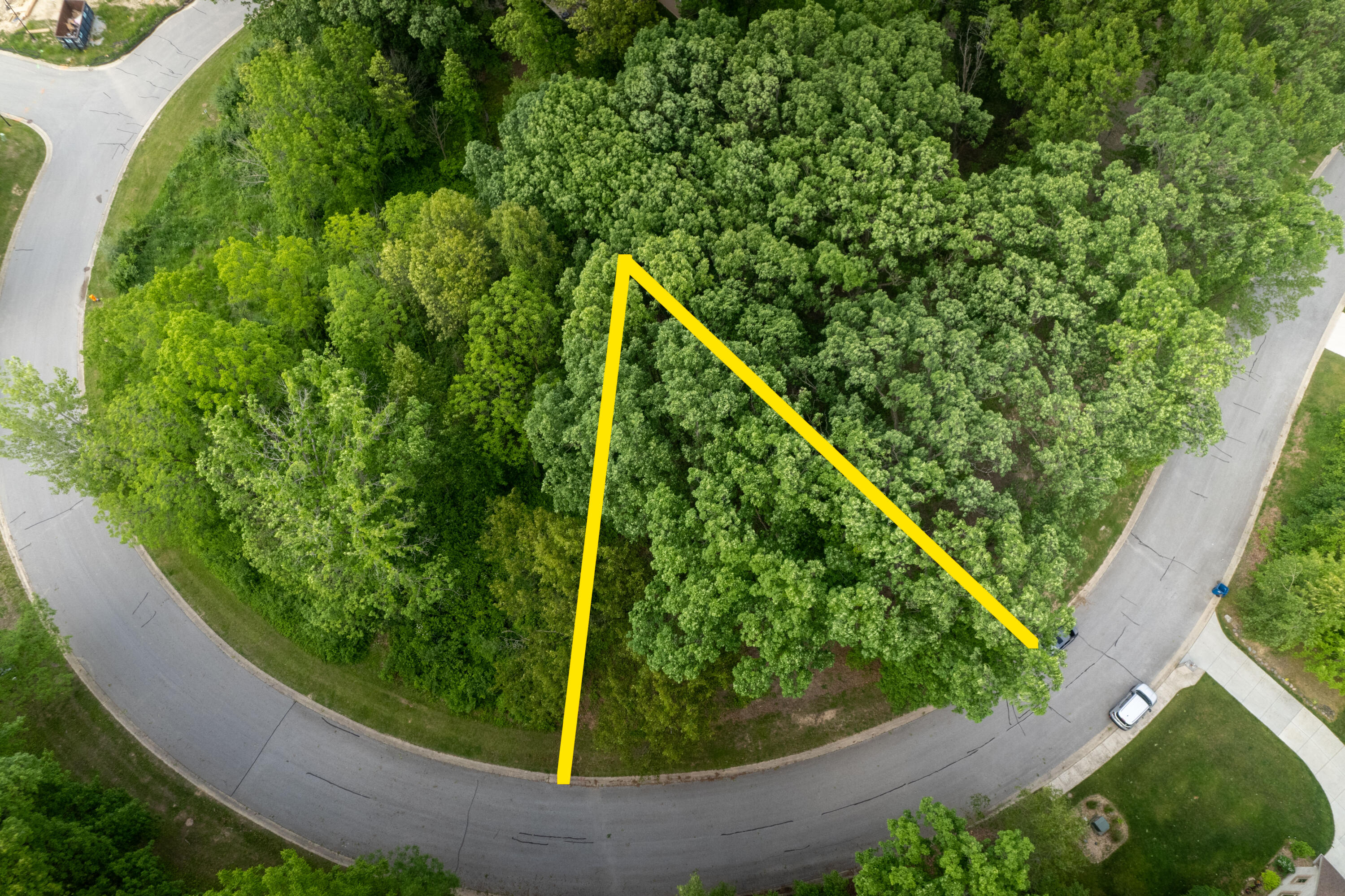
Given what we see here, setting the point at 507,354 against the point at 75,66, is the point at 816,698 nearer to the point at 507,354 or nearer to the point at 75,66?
the point at 507,354

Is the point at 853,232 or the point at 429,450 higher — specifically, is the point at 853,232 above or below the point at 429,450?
above

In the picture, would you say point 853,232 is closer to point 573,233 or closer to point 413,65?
point 573,233

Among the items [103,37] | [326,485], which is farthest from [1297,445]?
[103,37]

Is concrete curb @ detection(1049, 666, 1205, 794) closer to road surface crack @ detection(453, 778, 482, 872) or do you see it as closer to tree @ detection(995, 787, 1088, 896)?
tree @ detection(995, 787, 1088, 896)

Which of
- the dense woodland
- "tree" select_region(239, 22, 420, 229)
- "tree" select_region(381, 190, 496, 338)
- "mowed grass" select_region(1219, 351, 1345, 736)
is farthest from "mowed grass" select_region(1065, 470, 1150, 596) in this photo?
"tree" select_region(239, 22, 420, 229)

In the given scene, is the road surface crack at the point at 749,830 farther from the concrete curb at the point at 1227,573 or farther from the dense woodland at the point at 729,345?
the concrete curb at the point at 1227,573

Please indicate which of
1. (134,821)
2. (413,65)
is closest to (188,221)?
(413,65)

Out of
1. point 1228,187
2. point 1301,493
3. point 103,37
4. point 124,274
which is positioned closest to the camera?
point 1228,187
